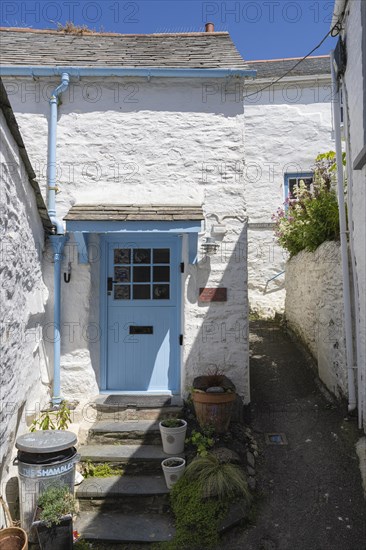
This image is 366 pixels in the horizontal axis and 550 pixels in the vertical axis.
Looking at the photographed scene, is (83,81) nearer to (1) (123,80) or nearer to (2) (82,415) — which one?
(1) (123,80)

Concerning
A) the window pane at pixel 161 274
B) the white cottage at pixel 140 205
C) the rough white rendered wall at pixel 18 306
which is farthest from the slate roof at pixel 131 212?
the window pane at pixel 161 274

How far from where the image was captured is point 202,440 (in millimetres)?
4988

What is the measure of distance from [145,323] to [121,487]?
225 cm

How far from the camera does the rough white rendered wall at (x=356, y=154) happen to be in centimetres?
488

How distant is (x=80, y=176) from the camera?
6113 mm

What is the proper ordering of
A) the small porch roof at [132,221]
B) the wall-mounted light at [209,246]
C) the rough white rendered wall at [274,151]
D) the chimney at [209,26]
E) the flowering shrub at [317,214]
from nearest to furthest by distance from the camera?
the small porch roof at [132,221], the wall-mounted light at [209,246], the flowering shrub at [317,214], the rough white rendered wall at [274,151], the chimney at [209,26]

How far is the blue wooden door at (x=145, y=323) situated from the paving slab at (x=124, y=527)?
75.5 inches

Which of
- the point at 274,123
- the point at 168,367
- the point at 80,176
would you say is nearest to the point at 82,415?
the point at 168,367

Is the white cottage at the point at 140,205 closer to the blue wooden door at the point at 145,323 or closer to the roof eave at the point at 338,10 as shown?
the blue wooden door at the point at 145,323

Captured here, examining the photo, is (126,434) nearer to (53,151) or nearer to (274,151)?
(53,151)

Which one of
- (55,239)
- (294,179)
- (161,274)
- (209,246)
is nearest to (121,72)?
(55,239)

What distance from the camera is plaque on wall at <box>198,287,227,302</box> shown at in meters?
5.94

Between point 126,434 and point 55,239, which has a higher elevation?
point 55,239

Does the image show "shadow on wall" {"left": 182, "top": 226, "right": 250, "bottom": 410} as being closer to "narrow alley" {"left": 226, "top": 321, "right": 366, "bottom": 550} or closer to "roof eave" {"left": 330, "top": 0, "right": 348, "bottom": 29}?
"narrow alley" {"left": 226, "top": 321, "right": 366, "bottom": 550}
